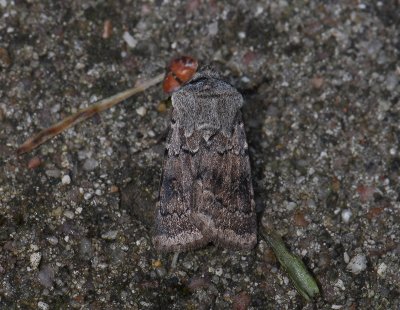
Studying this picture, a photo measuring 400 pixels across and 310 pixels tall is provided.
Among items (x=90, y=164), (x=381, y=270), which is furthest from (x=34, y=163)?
(x=381, y=270)

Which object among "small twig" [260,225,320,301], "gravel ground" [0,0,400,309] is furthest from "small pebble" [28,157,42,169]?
"small twig" [260,225,320,301]

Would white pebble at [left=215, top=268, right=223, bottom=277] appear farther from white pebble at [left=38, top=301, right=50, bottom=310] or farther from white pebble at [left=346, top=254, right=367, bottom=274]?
white pebble at [left=38, top=301, right=50, bottom=310]

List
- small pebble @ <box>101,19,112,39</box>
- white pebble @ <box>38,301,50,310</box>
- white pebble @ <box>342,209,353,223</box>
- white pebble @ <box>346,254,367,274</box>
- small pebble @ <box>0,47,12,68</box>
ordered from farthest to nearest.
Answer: small pebble @ <box>101,19,112,39</box>, small pebble @ <box>0,47,12,68</box>, white pebble @ <box>342,209,353,223</box>, white pebble @ <box>346,254,367,274</box>, white pebble @ <box>38,301,50,310</box>

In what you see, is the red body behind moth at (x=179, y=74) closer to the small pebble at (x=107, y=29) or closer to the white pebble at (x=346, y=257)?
the small pebble at (x=107, y=29)

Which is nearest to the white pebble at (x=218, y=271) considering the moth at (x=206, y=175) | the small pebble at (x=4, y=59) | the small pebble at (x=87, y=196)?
the moth at (x=206, y=175)

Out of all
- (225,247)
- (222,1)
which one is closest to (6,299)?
(225,247)

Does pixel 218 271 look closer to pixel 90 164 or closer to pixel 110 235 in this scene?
pixel 110 235

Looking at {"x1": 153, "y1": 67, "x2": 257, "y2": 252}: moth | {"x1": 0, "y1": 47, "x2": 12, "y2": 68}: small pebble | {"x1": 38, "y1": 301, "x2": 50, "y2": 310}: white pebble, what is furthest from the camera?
{"x1": 0, "y1": 47, "x2": 12, "y2": 68}: small pebble
